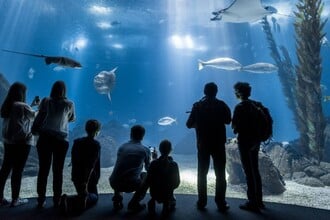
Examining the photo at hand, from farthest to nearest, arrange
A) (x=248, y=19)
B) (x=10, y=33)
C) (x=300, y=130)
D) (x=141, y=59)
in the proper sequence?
(x=141, y=59)
(x=10, y=33)
(x=300, y=130)
(x=248, y=19)

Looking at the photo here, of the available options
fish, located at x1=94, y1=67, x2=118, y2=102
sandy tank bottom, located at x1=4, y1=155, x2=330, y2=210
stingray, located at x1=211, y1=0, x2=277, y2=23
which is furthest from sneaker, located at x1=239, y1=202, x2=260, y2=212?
fish, located at x1=94, y1=67, x2=118, y2=102

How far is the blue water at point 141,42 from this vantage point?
2156 cm

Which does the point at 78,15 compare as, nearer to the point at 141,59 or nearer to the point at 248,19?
the point at 141,59

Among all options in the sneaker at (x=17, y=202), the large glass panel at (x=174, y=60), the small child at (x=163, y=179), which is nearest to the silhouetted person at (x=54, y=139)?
the sneaker at (x=17, y=202)

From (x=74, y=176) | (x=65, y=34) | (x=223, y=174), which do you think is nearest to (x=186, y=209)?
(x=223, y=174)

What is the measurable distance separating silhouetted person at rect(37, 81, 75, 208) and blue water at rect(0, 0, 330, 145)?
547 inches

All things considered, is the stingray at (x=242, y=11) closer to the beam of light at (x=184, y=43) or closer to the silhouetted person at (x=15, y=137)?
the silhouetted person at (x=15, y=137)

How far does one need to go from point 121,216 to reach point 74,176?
843 millimetres

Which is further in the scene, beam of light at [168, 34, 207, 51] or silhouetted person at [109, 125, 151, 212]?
beam of light at [168, 34, 207, 51]

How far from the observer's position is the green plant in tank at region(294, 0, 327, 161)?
962 centimetres

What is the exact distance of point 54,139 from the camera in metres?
3.81

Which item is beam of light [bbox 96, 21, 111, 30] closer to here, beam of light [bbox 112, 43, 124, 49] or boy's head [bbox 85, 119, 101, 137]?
beam of light [bbox 112, 43, 124, 49]

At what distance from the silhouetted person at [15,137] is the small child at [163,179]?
1.95 meters

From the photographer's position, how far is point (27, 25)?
29.3 metres
